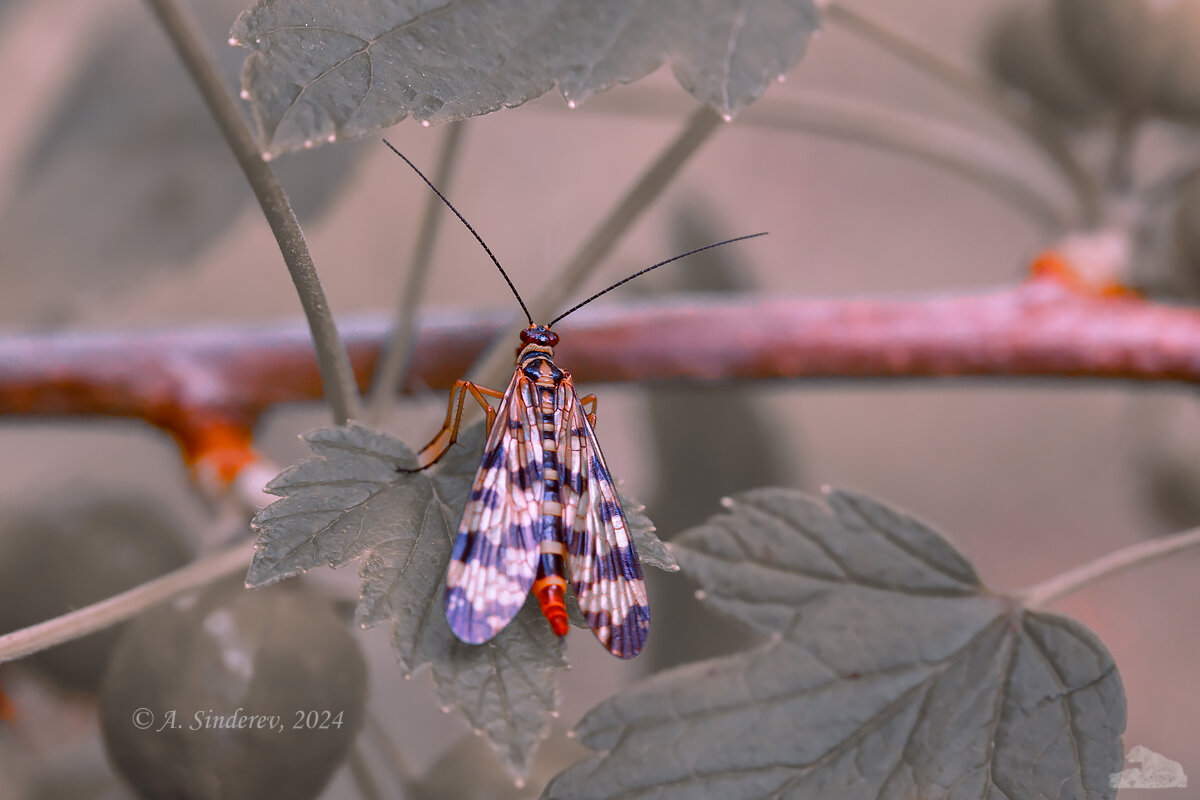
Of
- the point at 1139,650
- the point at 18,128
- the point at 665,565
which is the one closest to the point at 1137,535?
the point at 1139,650

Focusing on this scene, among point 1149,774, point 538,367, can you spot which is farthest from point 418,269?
point 1149,774

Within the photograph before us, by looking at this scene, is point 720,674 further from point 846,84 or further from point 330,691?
point 846,84

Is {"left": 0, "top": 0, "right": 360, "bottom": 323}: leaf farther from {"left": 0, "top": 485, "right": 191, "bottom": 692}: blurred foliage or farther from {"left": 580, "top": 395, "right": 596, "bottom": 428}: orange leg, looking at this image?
{"left": 580, "top": 395, "right": 596, "bottom": 428}: orange leg

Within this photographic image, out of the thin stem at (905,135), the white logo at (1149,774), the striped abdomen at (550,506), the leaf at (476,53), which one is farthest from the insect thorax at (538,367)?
the thin stem at (905,135)

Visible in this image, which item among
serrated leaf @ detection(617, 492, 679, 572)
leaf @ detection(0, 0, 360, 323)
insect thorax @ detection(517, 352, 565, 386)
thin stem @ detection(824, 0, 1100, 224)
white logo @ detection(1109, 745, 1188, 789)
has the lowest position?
white logo @ detection(1109, 745, 1188, 789)

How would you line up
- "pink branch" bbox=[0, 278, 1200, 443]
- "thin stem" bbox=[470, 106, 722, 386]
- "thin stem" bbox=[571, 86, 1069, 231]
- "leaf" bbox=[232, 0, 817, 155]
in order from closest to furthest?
"leaf" bbox=[232, 0, 817, 155] < "thin stem" bbox=[470, 106, 722, 386] < "pink branch" bbox=[0, 278, 1200, 443] < "thin stem" bbox=[571, 86, 1069, 231]

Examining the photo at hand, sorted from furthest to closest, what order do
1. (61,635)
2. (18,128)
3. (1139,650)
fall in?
(18,128) → (1139,650) → (61,635)

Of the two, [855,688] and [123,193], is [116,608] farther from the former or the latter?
[123,193]

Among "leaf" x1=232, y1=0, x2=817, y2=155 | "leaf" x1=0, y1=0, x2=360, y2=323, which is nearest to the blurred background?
"leaf" x1=0, y1=0, x2=360, y2=323
